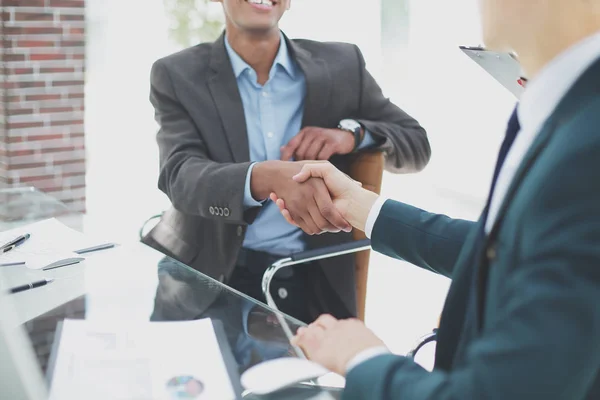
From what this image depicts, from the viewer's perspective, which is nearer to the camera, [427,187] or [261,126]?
[261,126]

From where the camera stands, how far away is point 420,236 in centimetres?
138

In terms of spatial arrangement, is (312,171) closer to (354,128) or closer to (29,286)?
(354,128)

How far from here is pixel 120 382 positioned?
3.73 feet

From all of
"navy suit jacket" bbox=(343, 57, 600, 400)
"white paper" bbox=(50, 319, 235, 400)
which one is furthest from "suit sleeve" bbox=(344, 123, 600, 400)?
"white paper" bbox=(50, 319, 235, 400)

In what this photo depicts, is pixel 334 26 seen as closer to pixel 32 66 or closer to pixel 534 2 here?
pixel 32 66

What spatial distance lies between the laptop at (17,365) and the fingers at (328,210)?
753mm

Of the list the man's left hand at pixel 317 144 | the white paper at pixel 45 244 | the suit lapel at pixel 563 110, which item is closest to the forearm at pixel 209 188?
the man's left hand at pixel 317 144

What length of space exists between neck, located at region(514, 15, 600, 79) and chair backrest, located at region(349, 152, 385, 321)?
4.31ft

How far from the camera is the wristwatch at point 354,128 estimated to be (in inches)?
89.0

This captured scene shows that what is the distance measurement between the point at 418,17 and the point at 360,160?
3926 mm

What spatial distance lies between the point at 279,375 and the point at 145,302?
19.1 inches

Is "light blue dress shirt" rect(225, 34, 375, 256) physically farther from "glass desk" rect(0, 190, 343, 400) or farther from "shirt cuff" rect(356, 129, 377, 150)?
"glass desk" rect(0, 190, 343, 400)

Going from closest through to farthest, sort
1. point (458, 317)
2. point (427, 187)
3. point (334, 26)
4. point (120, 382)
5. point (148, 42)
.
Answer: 1. point (458, 317)
2. point (120, 382)
3. point (148, 42)
4. point (334, 26)
5. point (427, 187)

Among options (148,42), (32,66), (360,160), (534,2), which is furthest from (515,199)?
(148,42)
